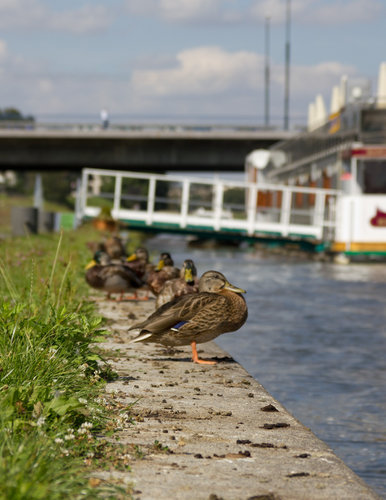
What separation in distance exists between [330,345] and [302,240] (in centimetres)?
1976

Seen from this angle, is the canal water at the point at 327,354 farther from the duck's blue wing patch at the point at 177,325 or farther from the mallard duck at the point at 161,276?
the duck's blue wing patch at the point at 177,325

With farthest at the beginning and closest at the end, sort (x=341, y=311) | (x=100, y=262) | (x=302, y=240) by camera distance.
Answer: (x=302, y=240)
(x=341, y=311)
(x=100, y=262)

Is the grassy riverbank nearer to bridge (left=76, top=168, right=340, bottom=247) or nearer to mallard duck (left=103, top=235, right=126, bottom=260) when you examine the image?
mallard duck (left=103, top=235, right=126, bottom=260)

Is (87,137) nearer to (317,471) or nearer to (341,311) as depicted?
(341,311)

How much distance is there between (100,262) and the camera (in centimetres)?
1389

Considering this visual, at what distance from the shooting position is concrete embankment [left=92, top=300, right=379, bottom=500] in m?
4.63

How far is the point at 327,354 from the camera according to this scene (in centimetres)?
1222

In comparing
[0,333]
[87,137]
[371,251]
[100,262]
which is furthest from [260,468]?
[87,137]

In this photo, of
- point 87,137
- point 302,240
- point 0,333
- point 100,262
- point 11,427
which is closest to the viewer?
point 11,427

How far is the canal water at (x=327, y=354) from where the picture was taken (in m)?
8.04

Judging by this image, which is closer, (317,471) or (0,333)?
(317,471)

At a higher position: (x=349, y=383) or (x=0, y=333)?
(x=0, y=333)

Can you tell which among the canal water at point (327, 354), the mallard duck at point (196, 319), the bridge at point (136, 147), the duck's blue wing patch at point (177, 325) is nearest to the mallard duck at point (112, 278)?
the canal water at point (327, 354)

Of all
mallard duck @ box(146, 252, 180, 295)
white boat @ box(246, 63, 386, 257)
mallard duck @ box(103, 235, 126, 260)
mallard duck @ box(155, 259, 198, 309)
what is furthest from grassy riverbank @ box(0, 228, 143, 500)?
white boat @ box(246, 63, 386, 257)
